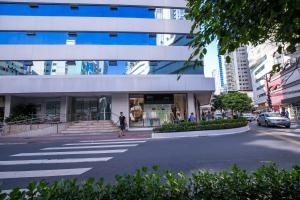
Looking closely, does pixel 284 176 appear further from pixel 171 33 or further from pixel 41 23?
pixel 41 23

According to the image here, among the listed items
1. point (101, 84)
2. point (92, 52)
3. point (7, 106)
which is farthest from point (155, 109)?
point (7, 106)

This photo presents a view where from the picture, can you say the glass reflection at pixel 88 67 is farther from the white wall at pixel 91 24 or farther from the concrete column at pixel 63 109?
the white wall at pixel 91 24

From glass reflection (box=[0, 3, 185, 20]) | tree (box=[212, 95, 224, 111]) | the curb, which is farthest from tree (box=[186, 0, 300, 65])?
tree (box=[212, 95, 224, 111])

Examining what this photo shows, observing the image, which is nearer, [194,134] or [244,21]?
[244,21]

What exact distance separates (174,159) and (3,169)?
19.4 ft

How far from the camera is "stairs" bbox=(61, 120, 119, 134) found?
19.2 metres

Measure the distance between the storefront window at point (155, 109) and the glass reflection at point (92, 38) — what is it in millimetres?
5879

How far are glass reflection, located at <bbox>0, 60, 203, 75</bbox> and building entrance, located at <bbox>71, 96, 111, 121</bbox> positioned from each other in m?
→ 3.41

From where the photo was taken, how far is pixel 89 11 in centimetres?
2258

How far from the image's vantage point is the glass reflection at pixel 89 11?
21875mm

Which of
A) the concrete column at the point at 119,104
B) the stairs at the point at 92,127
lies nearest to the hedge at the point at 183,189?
the stairs at the point at 92,127

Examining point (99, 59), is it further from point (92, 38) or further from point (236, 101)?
point (236, 101)

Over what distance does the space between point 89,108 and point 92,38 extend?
770 cm

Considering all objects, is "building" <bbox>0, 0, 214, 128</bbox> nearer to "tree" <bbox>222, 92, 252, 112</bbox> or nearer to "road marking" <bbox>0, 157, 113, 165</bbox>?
"road marking" <bbox>0, 157, 113, 165</bbox>
